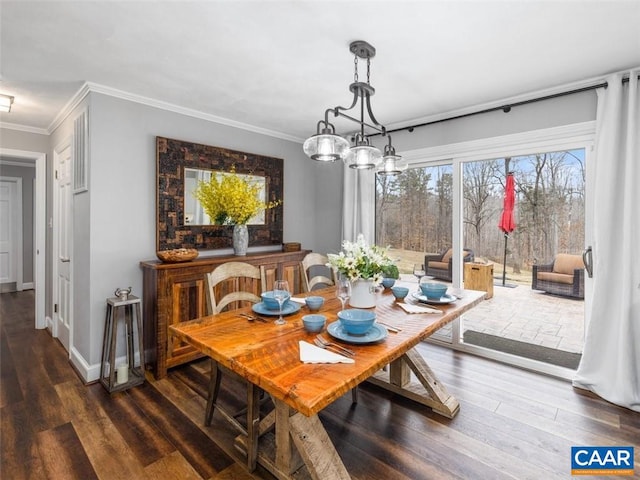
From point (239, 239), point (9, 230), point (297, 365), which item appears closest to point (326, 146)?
point (297, 365)

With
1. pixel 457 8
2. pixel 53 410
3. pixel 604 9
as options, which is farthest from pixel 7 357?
Result: pixel 604 9

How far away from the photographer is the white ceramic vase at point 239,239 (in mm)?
3482

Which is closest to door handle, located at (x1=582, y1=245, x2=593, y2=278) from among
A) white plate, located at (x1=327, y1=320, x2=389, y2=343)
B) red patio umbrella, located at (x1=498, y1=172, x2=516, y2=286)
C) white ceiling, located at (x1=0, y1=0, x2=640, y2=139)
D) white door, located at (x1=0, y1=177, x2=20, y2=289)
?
red patio umbrella, located at (x1=498, y1=172, x2=516, y2=286)

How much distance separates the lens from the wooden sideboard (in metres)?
2.78

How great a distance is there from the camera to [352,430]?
2137 mm

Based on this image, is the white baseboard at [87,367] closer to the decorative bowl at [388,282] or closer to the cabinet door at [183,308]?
the cabinet door at [183,308]

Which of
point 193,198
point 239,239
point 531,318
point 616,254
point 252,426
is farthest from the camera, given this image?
point 239,239

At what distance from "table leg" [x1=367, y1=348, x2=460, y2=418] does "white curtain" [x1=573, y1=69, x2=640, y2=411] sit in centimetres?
122

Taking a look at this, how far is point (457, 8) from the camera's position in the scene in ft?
5.80

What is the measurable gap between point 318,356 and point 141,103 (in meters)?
2.85

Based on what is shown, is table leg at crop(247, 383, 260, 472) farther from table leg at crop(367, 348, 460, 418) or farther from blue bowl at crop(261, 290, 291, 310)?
table leg at crop(367, 348, 460, 418)

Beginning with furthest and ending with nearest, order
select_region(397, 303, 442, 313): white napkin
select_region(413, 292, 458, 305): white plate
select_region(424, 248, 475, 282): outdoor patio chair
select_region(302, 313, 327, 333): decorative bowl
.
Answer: select_region(424, 248, 475, 282): outdoor patio chair → select_region(413, 292, 458, 305): white plate → select_region(397, 303, 442, 313): white napkin → select_region(302, 313, 327, 333): decorative bowl

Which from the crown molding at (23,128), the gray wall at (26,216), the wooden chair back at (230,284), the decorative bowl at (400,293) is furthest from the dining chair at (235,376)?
the gray wall at (26,216)
